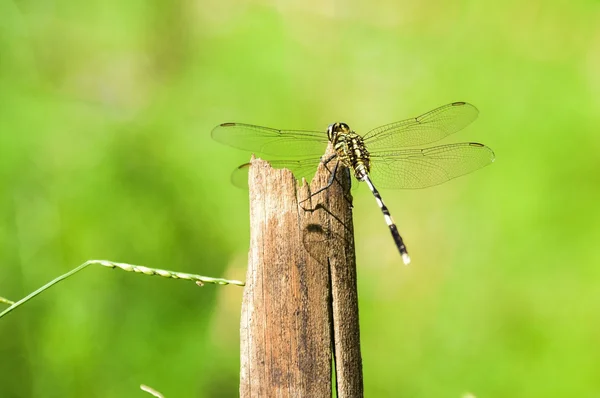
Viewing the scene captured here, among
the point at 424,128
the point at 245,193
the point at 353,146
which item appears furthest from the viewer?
the point at 245,193

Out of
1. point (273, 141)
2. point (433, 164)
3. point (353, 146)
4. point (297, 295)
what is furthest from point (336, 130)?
point (297, 295)

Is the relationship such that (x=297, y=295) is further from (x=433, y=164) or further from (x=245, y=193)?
(x=245, y=193)

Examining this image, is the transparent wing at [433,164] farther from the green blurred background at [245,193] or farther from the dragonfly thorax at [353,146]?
the green blurred background at [245,193]

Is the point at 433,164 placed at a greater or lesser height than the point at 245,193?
lesser

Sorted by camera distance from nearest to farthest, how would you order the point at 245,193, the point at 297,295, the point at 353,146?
the point at 297,295 → the point at 353,146 → the point at 245,193

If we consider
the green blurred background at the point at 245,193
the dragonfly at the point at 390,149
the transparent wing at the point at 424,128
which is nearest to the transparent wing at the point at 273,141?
the dragonfly at the point at 390,149

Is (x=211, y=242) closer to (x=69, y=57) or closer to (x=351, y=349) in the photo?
(x=69, y=57)
